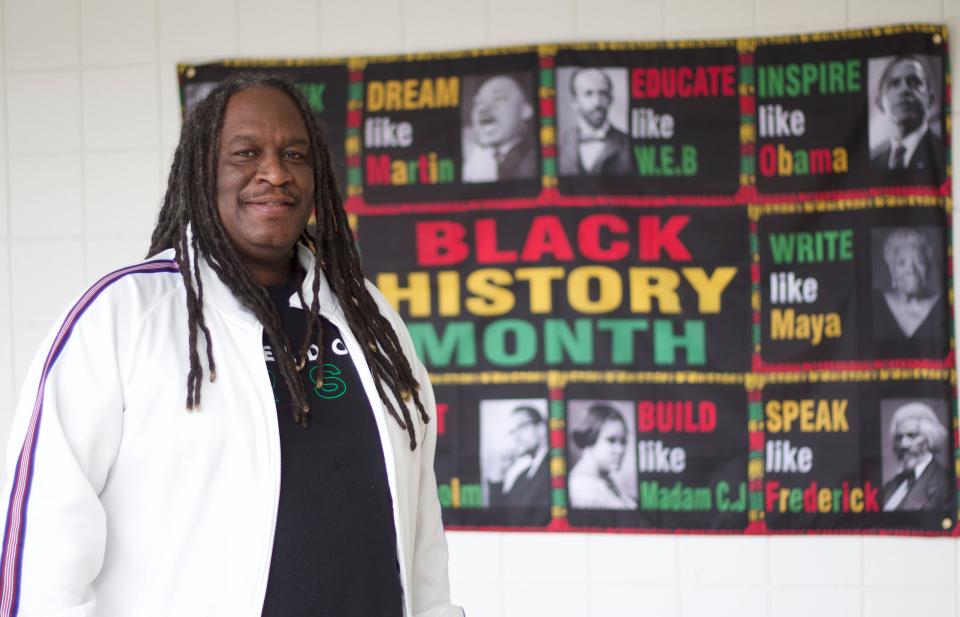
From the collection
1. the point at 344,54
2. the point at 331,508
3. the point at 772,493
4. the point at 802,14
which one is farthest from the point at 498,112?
the point at 331,508

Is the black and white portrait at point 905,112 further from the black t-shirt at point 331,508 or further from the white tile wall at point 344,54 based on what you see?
the black t-shirt at point 331,508

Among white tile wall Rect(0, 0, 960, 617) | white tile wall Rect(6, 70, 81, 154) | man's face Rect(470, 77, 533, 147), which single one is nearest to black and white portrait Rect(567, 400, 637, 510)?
white tile wall Rect(0, 0, 960, 617)

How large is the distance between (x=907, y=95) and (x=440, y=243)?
1226 mm

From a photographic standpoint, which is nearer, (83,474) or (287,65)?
(83,474)

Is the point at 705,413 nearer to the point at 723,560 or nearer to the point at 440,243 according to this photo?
the point at 723,560

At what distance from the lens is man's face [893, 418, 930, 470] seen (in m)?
2.56

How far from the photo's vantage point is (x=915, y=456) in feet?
8.39

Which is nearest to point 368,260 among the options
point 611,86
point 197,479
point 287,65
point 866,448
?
point 287,65

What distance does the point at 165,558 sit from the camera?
1153 millimetres

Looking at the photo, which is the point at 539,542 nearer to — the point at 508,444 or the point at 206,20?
the point at 508,444

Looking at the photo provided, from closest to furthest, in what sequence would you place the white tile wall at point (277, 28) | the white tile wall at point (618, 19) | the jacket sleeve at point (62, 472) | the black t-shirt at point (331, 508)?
the jacket sleeve at point (62, 472) < the black t-shirt at point (331, 508) < the white tile wall at point (618, 19) < the white tile wall at point (277, 28)

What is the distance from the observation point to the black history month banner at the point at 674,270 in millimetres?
2559

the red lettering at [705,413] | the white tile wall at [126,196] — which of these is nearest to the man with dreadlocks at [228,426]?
the red lettering at [705,413]

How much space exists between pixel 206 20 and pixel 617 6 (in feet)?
3.63
